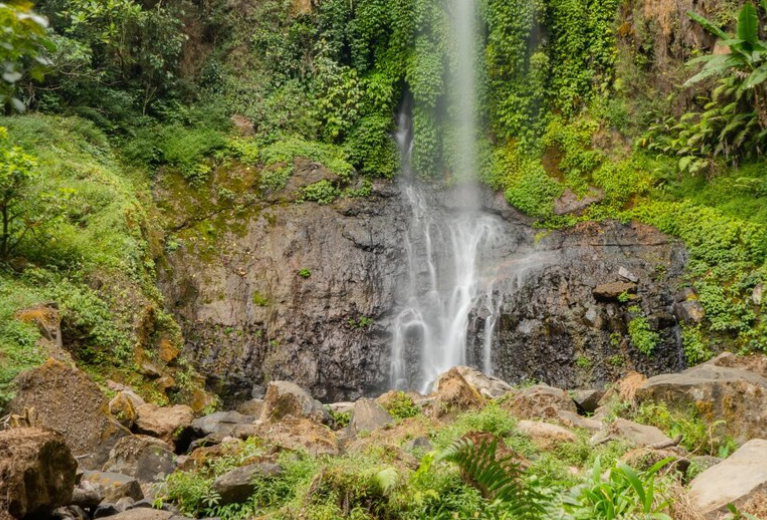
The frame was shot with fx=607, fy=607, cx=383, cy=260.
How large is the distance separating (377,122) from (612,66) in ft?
22.1

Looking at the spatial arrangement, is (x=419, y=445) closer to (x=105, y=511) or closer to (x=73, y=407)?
(x=105, y=511)

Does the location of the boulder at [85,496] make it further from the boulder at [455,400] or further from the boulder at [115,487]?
the boulder at [455,400]

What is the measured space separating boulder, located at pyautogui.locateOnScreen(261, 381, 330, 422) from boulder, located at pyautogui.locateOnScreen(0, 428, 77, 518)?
15.5ft

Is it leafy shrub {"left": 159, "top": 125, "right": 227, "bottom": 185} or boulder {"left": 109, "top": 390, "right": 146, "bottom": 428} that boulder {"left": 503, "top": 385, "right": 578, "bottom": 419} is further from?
leafy shrub {"left": 159, "top": 125, "right": 227, "bottom": 185}

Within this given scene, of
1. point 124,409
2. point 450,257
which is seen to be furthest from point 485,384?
point 124,409

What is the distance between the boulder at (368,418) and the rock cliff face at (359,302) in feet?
12.9

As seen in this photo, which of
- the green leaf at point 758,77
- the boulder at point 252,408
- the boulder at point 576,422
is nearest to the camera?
the boulder at point 576,422

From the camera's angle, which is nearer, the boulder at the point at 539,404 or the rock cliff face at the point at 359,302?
the boulder at the point at 539,404

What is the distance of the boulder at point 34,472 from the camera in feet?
11.6

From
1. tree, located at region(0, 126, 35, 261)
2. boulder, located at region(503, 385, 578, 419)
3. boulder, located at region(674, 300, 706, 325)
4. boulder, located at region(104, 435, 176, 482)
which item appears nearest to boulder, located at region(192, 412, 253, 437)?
boulder, located at region(104, 435, 176, 482)

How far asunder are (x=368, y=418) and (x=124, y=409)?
3129mm

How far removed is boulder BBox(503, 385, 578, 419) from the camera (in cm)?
846

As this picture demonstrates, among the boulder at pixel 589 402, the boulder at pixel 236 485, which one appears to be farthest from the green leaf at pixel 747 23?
the boulder at pixel 236 485

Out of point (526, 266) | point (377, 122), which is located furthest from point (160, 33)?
point (526, 266)
